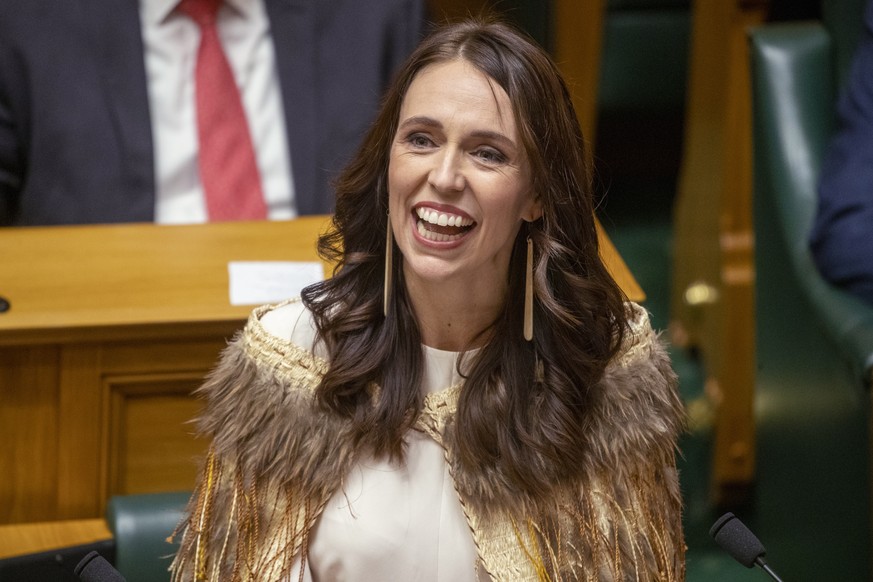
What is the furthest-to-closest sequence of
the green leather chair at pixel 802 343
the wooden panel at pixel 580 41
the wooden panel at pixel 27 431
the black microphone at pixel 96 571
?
the wooden panel at pixel 580 41, the green leather chair at pixel 802 343, the wooden panel at pixel 27 431, the black microphone at pixel 96 571

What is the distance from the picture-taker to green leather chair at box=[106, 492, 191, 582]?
6.15 ft

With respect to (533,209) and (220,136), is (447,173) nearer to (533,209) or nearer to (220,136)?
(533,209)

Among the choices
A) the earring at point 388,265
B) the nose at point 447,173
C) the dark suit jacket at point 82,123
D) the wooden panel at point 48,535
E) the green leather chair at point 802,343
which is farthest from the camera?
the dark suit jacket at point 82,123

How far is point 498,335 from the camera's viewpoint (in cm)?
170

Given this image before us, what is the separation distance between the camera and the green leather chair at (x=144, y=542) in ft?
6.15

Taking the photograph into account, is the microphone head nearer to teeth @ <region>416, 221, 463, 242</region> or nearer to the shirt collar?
teeth @ <region>416, 221, 463, 242</region>

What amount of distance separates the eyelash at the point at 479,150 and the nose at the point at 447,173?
0.03 m

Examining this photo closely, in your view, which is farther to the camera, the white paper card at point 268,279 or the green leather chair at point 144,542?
the white paper card at point 268,279

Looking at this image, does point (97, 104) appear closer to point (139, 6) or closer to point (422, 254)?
point (139, 6)

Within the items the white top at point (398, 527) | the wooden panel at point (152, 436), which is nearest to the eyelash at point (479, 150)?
the white top at point (398, 527)

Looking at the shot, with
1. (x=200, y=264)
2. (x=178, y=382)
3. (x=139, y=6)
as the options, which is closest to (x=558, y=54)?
(x=139, y=6)

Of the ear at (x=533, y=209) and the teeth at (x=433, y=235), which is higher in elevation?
the ear at (x=533, y=209)

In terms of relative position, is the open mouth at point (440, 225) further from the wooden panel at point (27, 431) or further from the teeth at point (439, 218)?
the wooden panel at point (27, 431)

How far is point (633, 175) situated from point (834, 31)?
0.91 meters
